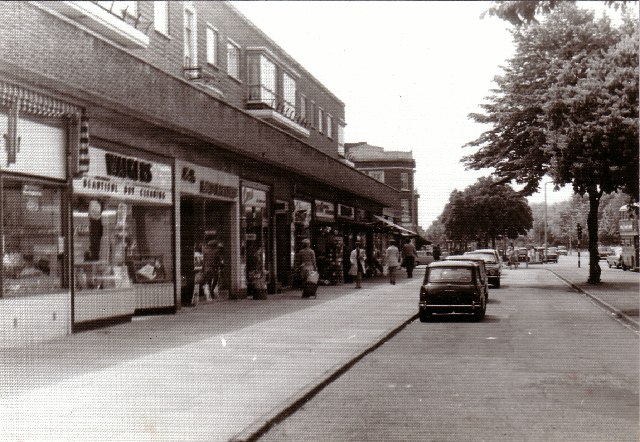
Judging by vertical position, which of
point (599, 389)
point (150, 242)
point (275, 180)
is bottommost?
point (599, 389)

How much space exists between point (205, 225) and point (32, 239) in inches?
330

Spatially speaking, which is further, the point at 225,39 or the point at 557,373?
the point at 225,39

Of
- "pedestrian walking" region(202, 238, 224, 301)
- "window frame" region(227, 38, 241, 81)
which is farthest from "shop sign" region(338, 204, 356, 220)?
"pedestrian walking" region(202, 238, 224, 301)

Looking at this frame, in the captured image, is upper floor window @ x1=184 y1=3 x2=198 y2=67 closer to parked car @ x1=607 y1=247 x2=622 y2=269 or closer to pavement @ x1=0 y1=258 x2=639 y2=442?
pavement @ x1=0 y1=258 x2=639 y2=442

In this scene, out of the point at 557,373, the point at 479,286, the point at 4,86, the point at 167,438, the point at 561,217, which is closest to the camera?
the point at 167,438

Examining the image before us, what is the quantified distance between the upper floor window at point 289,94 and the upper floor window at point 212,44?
251 inches

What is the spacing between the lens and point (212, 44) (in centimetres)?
2408

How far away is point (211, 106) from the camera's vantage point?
60.6 feet

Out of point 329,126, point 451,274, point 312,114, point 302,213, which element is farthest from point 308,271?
point 329,126

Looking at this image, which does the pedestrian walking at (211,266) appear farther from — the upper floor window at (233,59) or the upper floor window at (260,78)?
the upper floor window at (260,78)

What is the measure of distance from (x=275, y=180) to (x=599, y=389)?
57.4 ft

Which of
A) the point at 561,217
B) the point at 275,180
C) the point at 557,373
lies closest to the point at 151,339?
the point at 557,373

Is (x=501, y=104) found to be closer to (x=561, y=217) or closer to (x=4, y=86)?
(x=4, y=86)

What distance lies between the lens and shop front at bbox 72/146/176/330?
44.9 feet
